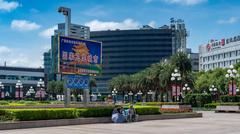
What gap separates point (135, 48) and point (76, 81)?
160 metres

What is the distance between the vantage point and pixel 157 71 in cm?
8969

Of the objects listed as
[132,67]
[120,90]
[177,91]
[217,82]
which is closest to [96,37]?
[132,67]

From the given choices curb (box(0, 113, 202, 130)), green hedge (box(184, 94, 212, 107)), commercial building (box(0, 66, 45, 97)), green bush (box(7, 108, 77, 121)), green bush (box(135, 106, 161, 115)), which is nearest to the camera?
curb (box(0, 113, 202, 130))

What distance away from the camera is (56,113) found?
92.0ft

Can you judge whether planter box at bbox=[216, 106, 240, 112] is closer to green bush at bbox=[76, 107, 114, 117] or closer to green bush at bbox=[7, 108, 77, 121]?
green bush at bbox=[76, 107, 114, 117]

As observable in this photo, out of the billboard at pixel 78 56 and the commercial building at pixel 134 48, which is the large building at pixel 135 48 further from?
the billboard at pixel 78 56

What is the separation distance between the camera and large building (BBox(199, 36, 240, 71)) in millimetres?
151875

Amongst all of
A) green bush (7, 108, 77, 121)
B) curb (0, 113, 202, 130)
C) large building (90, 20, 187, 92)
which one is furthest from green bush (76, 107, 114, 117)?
large building (90, 20, 187, 92)

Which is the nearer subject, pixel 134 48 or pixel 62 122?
pixel 62 122

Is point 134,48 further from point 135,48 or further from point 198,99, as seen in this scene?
point 198,99

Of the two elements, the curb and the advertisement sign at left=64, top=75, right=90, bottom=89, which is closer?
the curb

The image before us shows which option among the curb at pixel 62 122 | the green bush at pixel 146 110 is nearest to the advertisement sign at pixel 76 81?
the curb at pixel 62 122

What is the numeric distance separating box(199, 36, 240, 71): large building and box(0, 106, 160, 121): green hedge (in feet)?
400

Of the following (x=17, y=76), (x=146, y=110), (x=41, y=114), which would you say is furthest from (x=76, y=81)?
(x=17, y=76)
